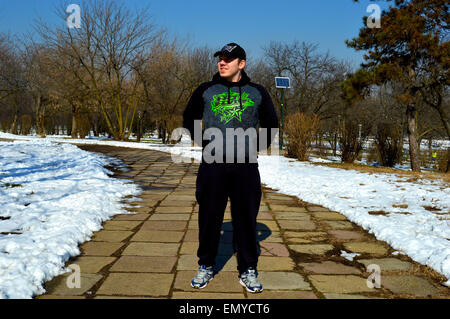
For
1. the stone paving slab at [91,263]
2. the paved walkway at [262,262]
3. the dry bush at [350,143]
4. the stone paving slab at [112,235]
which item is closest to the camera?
the paved walkway at [262,262]

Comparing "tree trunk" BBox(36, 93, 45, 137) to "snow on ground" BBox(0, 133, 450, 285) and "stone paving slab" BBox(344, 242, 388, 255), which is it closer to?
"snow on ground" BBox(0, 133, 450, 285)

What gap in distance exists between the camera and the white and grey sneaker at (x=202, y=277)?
258 cm

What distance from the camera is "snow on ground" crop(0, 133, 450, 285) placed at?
3.47 metres

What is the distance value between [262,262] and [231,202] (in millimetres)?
871

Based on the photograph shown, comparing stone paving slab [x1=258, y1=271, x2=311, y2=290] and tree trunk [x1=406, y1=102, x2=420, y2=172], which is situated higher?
tree trunk [x1=406, y1=102, x2=420, y2=172]

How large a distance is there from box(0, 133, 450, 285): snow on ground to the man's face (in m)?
2.25

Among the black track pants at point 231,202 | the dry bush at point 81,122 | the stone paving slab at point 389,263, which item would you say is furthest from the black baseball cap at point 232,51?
the dry bush at point 81,122

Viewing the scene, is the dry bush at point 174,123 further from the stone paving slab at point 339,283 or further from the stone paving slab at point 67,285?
the stone paving slab at point 339,283

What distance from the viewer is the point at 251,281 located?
8.38 feet

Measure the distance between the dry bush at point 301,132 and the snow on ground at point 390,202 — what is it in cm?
292

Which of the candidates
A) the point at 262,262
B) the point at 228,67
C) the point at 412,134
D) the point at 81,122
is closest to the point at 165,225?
the point at 262,262

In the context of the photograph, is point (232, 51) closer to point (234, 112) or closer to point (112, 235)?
point (234, 112)

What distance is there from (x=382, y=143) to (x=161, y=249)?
13.9 m

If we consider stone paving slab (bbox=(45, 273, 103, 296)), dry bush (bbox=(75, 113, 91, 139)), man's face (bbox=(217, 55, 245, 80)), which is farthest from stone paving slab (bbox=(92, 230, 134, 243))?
dry bush (bbox=(75, 113, 91, 139))
